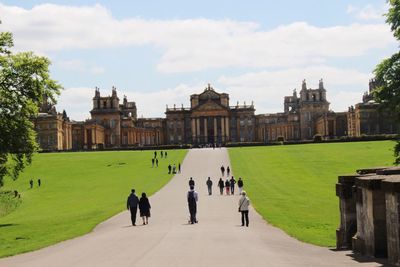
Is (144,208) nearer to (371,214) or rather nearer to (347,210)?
(347,210)

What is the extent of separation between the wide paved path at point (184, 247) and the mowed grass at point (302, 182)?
4.79 feet

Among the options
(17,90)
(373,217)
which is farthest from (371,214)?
(17,90)

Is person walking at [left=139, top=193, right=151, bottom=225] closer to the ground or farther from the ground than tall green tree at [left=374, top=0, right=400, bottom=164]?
closer to the ground

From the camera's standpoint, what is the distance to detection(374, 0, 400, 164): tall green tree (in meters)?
29.5

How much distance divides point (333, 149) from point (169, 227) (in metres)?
64.4

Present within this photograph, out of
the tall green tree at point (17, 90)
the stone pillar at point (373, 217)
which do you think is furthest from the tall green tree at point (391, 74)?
the tall green tree at point (17, 90)

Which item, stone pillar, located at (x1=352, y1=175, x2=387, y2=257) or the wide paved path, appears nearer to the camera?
stone pillar, located at (x1=352, y1=175, x2=387, y2=257)

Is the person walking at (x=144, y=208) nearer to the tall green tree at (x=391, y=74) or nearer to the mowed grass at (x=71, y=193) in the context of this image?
the mowed grass at (x=71, y=193)

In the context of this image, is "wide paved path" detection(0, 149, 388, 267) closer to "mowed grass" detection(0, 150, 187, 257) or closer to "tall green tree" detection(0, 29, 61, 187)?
"mowed grass" detection(0, 150, 187, 257)

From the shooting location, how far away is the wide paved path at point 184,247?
15930mm

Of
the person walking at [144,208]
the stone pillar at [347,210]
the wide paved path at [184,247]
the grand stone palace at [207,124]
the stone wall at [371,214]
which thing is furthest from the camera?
the grand stone palace at [207,124]

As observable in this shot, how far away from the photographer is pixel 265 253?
17.0 metres

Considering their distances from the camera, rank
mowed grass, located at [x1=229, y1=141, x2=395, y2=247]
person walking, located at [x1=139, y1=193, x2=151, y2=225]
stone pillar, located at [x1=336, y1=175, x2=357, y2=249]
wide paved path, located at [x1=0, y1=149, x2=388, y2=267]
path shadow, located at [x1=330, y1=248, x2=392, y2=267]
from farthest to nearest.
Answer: person walking, located at [x1=139, y1=193, x2=151, y2=225] < mowed grass, located at [x1=229, y1=141, x2=395, y2=247] < stone pillar, located at [x1=336, y1=175, x2=357, y2=249] < wide paved path, located at [x1=0, y1=149, x2=388, y2=267] < path shadow, located at [x1=330, y1=248, x2=392, y2=267]

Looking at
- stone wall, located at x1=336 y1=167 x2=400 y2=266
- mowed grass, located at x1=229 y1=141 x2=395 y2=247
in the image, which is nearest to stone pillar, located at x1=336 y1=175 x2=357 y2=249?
stone wall, located at x1=336 y1=167 x2=400 y2=266
